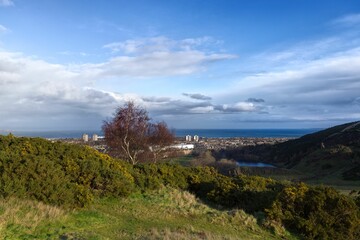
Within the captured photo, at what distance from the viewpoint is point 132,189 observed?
12.2m

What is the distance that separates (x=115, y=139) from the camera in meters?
25.5

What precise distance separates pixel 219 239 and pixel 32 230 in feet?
12.5

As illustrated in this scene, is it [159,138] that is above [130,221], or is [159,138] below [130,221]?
above

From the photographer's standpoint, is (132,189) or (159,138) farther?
(159,138)

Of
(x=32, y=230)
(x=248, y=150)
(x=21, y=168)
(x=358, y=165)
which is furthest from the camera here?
(x=248, y=150)

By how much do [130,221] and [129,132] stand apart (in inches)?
631

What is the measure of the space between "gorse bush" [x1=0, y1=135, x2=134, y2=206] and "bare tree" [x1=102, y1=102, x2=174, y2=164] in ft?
34.7

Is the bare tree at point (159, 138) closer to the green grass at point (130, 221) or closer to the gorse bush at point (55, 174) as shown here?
the gorse bush at point (55, 174)

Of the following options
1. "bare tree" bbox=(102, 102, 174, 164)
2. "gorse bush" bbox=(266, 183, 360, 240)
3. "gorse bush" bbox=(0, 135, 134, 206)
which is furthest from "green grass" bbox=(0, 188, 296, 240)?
"bare tree" bbox=(102, 102, 174, 164)

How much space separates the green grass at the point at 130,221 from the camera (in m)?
7.60

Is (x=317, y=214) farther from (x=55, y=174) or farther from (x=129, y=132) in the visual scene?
(x=129, y=132)

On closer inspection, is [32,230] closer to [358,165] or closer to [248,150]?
[358,165]

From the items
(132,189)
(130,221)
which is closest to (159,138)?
(132,189)

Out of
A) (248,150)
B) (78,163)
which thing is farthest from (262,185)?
(248,150)
